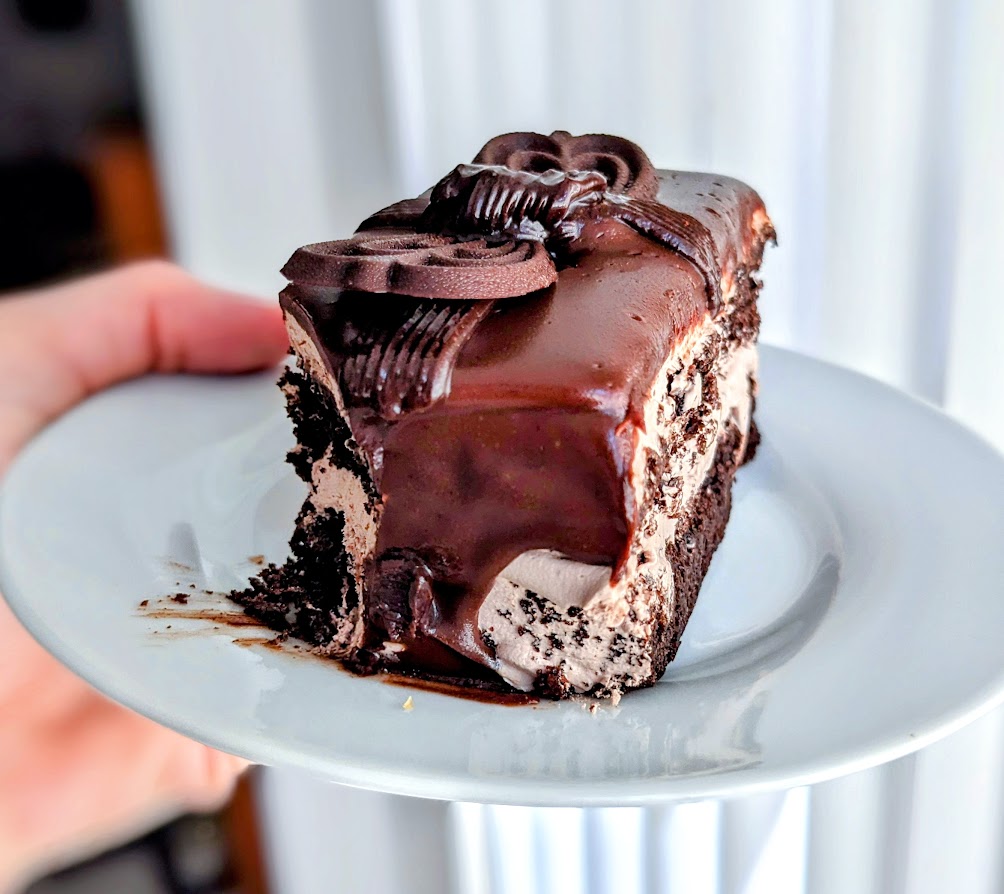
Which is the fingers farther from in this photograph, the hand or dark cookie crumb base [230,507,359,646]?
dark cookie crumb base [230,507,359,646]

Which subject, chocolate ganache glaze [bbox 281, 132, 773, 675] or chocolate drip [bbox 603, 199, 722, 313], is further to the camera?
chocolate drip [bbox 603, 199, 722, 313]

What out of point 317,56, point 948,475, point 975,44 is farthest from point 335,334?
point 317,56

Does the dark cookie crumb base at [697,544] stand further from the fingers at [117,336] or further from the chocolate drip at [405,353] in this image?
the fingers at [117,336]

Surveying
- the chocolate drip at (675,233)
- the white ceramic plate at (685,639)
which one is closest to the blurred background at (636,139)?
the white ceramic plate at (685,639)

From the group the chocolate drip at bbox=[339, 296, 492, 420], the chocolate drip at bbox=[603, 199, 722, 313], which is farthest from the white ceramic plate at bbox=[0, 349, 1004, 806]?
the chocolate drip at bbox=[603, 199, 722, 313]

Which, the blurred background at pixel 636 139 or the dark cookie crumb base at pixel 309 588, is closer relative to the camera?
the dark cookie crumb base at pixel 309 588

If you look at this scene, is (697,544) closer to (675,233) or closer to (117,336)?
(675,233)
